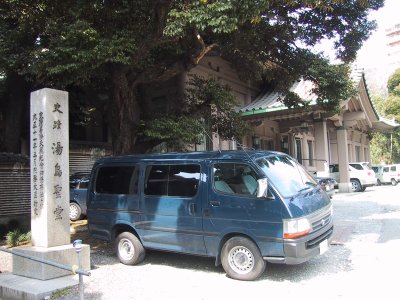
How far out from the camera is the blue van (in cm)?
639

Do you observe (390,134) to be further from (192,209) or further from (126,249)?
(192,209)

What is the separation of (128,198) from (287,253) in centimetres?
335

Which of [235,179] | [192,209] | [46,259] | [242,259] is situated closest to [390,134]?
[235,179]

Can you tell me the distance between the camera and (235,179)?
6.93 meters

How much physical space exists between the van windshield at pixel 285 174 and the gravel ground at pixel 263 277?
141 centimetres

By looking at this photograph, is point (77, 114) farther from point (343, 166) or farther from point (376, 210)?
point (343, 166)

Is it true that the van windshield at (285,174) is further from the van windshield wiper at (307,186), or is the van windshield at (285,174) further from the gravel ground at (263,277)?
the gravel ground at (263,277)

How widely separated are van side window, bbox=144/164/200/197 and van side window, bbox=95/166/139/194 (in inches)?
14.4

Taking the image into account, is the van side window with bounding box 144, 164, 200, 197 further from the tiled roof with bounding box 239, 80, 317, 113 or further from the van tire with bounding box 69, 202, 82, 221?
the tiled roof with bounding box 239, 80, 317, 113

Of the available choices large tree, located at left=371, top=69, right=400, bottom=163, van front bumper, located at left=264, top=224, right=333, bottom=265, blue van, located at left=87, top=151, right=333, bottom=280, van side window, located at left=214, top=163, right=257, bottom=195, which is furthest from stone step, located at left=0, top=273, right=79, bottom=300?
large tree, located at left=371, top=69, right=400, bottom=163

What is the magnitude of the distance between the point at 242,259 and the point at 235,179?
129 centimetres

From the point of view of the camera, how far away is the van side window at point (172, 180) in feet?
24.1

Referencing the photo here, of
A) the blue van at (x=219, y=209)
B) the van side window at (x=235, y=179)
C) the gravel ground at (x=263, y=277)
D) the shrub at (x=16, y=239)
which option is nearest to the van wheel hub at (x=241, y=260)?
the blue van at (x=219, y=209)

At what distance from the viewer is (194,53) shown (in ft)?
33.8
